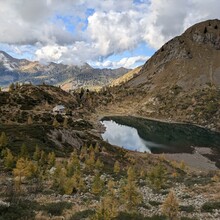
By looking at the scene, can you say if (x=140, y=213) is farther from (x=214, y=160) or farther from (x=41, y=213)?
(x=214, y=160)

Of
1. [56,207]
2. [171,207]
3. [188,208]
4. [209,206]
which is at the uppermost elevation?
[171,207]

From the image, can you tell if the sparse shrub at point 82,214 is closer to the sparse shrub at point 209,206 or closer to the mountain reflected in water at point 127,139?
the sparse shrub at point 209,206

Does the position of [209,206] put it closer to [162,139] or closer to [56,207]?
[56,207]

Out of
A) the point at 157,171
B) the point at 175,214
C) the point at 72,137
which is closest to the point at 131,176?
the point at 157,171

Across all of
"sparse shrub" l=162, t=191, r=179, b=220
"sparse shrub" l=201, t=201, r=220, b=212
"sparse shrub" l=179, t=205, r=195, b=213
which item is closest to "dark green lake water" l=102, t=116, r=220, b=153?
"sparse shrub" l=201, t=201, r=220, b=212

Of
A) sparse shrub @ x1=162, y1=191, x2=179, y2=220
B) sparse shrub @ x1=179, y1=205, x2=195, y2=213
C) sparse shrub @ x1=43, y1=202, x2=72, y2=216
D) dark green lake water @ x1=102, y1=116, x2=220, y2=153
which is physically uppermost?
sparse shrub @ x1=162, y1=191, x2=179, y2=220

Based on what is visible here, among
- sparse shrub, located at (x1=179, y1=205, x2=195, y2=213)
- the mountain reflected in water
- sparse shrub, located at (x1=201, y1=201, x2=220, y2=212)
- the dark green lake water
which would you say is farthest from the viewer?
the mountain reflected in water

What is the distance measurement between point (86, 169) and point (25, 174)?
1654 cm

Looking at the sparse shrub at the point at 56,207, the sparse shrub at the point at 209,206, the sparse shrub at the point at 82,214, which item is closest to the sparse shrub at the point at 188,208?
the sparse shrub at the point at 209,206

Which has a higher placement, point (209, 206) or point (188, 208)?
point (209, 206)

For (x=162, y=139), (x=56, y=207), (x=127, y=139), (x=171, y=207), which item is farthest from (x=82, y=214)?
(x=162, y=139)

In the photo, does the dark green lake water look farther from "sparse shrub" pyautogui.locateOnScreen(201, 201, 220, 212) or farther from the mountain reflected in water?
"sparse shrub" pyautogui.locateOnScreen(201, 201, 220, 212)

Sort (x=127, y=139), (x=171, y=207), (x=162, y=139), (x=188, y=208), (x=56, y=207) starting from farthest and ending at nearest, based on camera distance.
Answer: (x=127, y=139)
(x=162, y=139)
(x=188, y=208)
(x=56, y=207)
(x=171, y=207)

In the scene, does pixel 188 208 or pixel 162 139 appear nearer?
pixel 188 208
